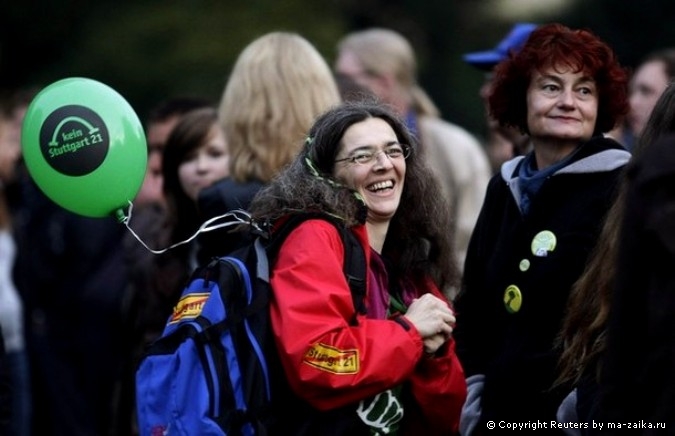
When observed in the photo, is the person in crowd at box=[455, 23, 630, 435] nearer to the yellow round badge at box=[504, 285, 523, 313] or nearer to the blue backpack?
the yellow round badge at box=[504, 285, 523, 313]

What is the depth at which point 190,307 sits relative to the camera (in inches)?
184

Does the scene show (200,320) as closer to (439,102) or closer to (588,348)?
(588,348)

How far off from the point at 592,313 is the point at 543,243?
483 millimetres

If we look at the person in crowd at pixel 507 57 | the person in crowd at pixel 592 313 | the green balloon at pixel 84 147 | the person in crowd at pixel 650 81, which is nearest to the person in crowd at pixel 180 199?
the person in crowd at pixel 507 57

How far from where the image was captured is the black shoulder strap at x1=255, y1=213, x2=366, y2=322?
466 cm

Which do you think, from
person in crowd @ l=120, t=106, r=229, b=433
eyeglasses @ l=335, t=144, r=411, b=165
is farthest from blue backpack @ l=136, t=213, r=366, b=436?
person in crowd @ l=120, t=106, r=229, b=433

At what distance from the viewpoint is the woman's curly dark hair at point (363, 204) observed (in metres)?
4.80

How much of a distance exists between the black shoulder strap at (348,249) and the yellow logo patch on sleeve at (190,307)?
0.20m

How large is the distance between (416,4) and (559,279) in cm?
2092

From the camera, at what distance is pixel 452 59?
24016mm

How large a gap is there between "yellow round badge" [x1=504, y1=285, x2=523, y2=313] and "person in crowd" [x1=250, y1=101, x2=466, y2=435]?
0.21m

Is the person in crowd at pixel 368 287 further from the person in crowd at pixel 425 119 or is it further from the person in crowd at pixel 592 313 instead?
the person in crowd at pixel 425 119

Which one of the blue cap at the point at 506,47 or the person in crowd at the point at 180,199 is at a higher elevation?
the blue cap at the point at 506,47

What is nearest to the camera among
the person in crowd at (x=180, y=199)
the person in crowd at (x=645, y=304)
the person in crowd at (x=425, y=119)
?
the person in crowd at (x=645, y=304)
